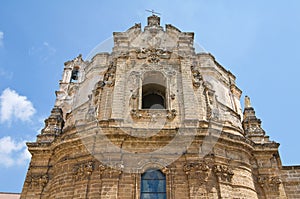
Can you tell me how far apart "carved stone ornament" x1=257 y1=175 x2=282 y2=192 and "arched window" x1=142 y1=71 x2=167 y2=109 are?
209 inches

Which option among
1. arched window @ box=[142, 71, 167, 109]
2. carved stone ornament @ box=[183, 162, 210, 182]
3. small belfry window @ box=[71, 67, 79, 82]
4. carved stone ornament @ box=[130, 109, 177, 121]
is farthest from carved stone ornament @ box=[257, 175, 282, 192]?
small belfry window @ box=[71, 67, 79, 82]

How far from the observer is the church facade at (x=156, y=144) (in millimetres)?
9922

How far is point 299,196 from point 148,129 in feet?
21.9

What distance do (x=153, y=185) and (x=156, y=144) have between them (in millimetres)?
1477

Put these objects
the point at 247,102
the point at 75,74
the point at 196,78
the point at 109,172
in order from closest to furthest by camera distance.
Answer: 1. the point at 109,172
2. the point at 196,78
3. the point at 247,102
4. the point at 75,74

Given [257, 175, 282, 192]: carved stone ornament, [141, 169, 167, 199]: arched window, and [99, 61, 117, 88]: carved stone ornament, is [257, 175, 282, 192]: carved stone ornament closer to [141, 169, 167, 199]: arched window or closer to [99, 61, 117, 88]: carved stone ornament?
[141, 169, 167, 199]: arched window

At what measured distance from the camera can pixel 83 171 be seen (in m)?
10.2

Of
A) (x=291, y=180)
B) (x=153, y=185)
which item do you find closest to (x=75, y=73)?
(x=153, y=185)

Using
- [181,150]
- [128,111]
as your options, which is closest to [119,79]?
[128,111]

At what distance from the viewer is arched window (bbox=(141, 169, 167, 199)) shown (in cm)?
980

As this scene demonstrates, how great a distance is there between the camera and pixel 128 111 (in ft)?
38.9

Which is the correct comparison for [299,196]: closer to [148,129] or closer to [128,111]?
[148,129]

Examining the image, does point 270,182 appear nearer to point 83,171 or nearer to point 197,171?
point 197,171

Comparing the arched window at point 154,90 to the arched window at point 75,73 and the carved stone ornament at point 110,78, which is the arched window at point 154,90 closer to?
the carved stone ornament at point 110,78
